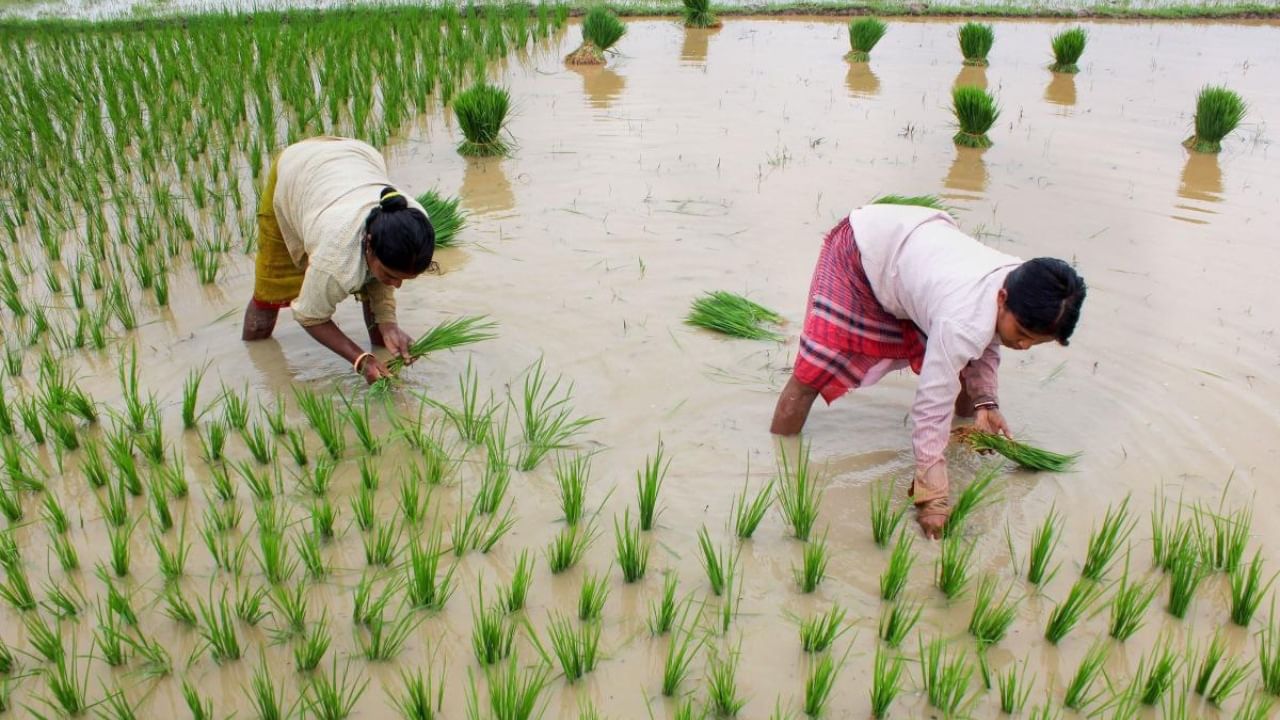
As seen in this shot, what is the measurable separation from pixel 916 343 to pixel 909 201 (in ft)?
4.65

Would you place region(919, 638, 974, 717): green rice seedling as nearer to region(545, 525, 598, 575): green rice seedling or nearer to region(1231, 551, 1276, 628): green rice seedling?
region(1231, 551, 1276, 628): green rice seedling

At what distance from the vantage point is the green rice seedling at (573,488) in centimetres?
259

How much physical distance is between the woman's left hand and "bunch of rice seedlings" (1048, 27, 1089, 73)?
6.87 meters

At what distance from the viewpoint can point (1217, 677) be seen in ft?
6.91

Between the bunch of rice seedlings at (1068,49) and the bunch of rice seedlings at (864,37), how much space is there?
4.83 ft

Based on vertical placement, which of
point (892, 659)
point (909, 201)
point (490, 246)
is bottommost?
point (892, 659)

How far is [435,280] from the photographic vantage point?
4.15 metres

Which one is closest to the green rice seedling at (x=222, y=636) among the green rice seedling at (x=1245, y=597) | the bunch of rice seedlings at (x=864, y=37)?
the green rice seedling at (x=1245, y=597)

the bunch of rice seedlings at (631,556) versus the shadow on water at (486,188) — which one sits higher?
the shadow on water at (486,188)

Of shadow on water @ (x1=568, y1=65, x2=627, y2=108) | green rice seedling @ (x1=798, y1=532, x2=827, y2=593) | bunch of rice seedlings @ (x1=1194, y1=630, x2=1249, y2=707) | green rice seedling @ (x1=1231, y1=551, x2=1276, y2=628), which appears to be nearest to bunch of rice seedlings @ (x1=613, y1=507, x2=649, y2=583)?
green rice seedling @ (x1=798, y1=532, x2=827, y2=593)

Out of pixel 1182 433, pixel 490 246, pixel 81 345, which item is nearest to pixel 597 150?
pixel 490 246

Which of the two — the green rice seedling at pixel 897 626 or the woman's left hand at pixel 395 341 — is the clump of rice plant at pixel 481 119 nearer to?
the woman's left hand at pixel 395 341

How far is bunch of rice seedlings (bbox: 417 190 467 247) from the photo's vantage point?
4438mm

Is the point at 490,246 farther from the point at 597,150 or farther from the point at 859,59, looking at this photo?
the point at 859,59
